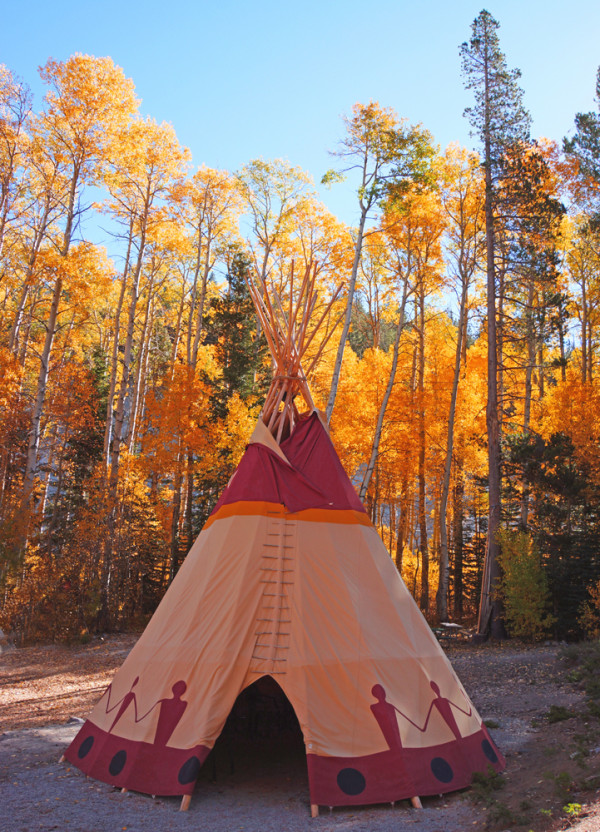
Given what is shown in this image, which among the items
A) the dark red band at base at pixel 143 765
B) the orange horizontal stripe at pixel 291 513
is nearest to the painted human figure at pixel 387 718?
the dark red band at base at pixel 143 765

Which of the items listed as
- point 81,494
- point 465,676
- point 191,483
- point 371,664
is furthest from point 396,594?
point 81,494

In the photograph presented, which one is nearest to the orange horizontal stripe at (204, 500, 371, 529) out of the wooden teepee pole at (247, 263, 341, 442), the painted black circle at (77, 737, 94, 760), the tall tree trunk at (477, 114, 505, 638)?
the wooden teepee pole at (247, 263, 341, 442)

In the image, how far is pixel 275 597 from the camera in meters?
5.47

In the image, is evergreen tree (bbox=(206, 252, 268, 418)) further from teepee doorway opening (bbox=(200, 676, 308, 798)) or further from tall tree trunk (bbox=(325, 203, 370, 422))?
teepee doorway opening (bbox=(200, 676, 308, 798))

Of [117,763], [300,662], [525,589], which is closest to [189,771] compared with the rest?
[117,763]

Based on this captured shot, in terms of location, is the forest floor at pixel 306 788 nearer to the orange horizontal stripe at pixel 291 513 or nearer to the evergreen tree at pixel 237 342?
the orange horizontal stripe at pixel 291 513

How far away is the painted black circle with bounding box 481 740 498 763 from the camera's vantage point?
528 cm

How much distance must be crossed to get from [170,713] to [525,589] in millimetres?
9292

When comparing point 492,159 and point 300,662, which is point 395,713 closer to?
point 300,662

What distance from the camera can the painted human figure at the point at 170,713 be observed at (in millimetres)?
4906

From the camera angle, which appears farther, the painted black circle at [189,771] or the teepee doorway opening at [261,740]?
the teepee doorway opening at [261,740]

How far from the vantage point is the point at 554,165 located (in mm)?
16078

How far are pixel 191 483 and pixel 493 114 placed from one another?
12.9m

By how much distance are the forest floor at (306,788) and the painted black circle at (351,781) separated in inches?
6.0
